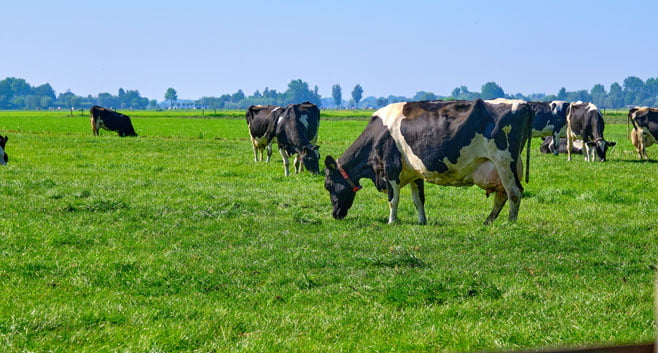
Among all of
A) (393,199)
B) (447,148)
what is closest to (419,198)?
(393,199)

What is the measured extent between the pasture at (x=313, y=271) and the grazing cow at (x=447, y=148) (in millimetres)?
634

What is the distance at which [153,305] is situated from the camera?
766cm

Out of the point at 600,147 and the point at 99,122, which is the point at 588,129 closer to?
the point at 600,147

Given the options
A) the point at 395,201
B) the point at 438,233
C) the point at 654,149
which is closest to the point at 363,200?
the point at 395,201

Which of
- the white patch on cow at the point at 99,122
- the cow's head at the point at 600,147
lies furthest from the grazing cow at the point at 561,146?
the white patch on cow at the point at 99,122

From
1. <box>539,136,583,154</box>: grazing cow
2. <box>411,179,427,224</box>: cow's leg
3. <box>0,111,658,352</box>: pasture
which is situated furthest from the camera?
<box>539,136,583,154</box>: grazing cow

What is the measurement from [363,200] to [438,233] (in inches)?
202

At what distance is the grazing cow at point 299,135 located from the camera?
22.5 meters

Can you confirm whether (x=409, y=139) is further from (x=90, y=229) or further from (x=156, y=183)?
(x=156, y=183)

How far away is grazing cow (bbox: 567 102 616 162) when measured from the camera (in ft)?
92.0

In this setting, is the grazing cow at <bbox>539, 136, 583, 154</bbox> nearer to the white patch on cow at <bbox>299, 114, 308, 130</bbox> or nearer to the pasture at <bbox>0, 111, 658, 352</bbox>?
the white patch on cow at <bbox>299, 114, 308, 130</bbox>

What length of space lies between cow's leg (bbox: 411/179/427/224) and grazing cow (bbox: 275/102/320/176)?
8.66 metres

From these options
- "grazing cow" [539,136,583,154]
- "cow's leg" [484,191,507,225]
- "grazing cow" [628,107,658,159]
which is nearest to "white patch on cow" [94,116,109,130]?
"grazing cow" [539,136,583,154]

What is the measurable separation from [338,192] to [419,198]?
170cm
